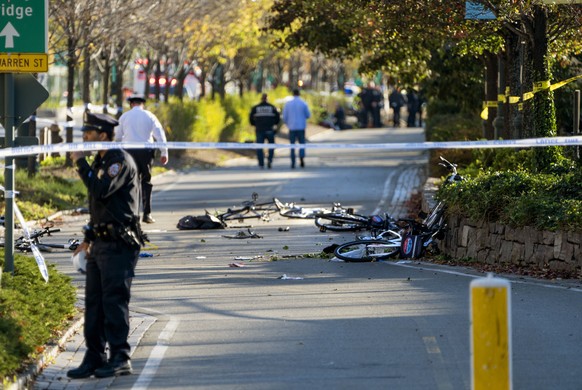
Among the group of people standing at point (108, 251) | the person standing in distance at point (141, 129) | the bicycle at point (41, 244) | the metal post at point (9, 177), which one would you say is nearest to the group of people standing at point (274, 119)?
the person standing in distance at point (141, 129)

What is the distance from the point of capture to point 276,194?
23469mm

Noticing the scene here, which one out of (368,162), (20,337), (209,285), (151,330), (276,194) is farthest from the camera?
Result: (368,162)

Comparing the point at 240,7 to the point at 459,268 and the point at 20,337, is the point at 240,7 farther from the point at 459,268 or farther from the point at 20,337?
the point at 20,337

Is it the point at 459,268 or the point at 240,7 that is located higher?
the point at 240,7

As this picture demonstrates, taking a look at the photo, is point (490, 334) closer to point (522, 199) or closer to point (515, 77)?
point (522, 199)

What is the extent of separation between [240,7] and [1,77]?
76.1 ft

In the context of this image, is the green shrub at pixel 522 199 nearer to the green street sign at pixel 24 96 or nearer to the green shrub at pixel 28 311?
the green shrub at pixel 28 311

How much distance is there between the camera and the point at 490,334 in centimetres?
700

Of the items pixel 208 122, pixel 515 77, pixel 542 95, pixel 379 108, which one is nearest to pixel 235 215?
pixel 515 77

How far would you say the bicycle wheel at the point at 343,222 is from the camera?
16.8m

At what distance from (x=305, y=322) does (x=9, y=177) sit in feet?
9.23

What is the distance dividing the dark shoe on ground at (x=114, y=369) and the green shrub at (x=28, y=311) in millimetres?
518

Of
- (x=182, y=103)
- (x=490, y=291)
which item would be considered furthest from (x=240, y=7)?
(x=490, y=291)

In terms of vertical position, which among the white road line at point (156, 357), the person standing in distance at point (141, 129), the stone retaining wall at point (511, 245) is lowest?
the white road line at point (156, 357)
